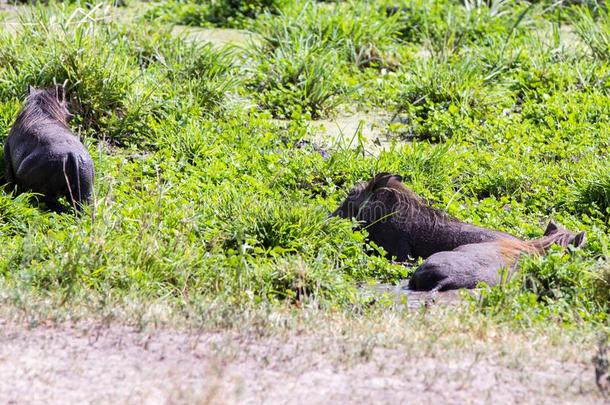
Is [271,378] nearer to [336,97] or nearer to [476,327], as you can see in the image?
[476,327]

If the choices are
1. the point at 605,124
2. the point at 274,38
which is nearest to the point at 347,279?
the point at 605,124

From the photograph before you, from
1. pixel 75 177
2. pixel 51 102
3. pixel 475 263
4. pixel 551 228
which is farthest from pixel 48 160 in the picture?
pixel 551 228

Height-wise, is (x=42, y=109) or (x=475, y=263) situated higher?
(x=42, y=109)

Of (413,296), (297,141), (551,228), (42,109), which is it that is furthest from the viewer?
(297,141)

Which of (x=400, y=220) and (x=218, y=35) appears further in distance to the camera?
(x=218, y=35)

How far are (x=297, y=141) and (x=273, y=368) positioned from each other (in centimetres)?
518

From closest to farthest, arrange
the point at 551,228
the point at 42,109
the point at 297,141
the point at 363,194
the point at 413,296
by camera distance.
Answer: the point at 413,296 → the point at 551,228 → the point at 363,194 → the point at 42,109 → the point at 297,141

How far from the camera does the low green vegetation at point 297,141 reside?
657cm

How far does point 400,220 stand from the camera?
8148 mm

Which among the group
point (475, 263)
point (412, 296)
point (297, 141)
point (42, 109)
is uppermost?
point (42, 109)

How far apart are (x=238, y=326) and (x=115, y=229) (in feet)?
6.08

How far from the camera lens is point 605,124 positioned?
10.3 metres

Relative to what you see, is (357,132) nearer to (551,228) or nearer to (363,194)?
(363,194)

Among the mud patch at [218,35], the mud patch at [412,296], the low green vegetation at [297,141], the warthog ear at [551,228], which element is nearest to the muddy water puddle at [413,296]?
the mud patch at [412,296]
